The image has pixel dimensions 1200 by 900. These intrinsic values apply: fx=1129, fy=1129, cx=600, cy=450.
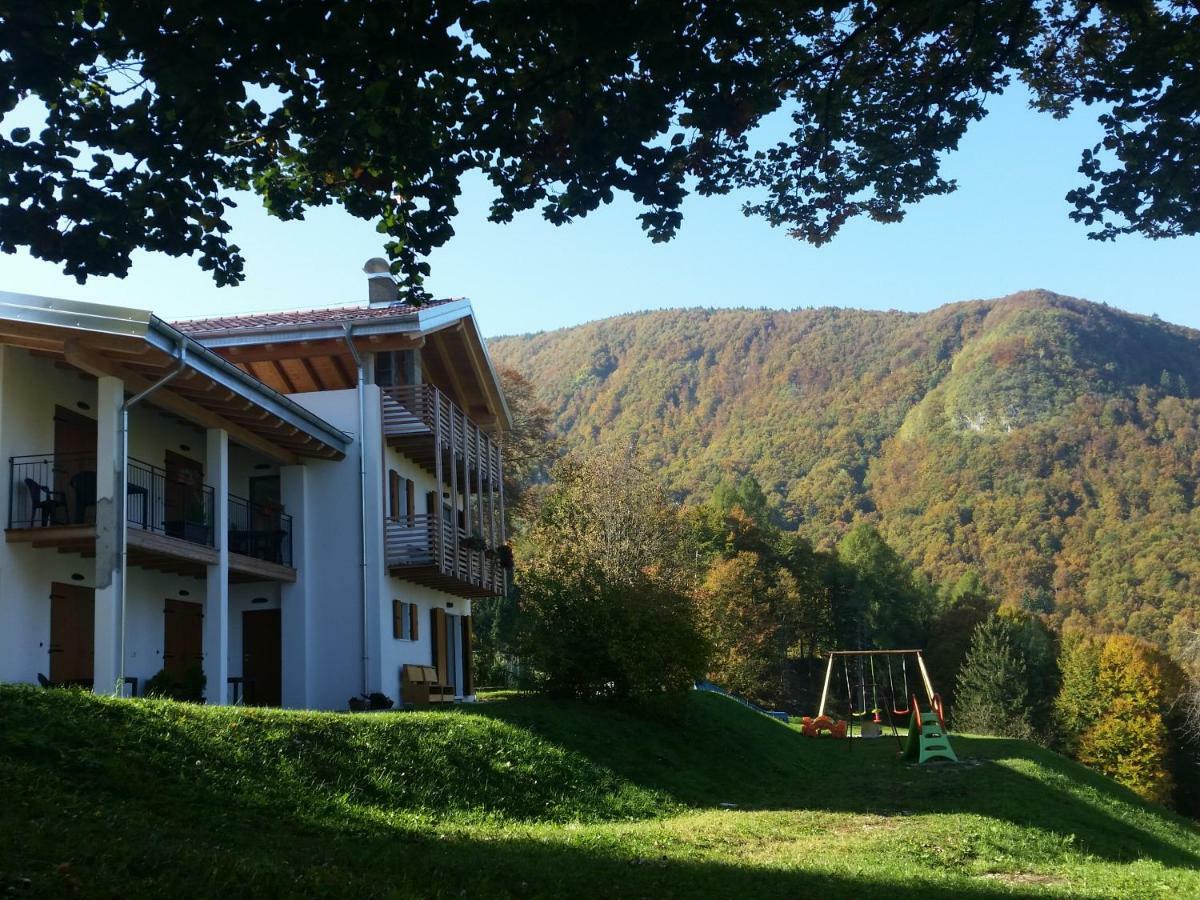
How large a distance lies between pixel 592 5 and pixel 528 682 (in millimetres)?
18296

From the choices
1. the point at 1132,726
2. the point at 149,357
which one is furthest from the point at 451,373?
the point at 1132,726

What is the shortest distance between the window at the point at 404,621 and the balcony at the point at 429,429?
292 centimetres

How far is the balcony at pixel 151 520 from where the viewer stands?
15.2m

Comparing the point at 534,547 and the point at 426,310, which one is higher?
the point at 426,310

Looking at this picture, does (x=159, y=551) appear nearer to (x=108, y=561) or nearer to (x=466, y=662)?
(x=108, y=561)

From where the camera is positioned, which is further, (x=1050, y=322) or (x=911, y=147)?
(x=1050, y=322)

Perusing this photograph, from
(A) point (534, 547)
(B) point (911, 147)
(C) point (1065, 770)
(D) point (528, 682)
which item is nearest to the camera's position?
(B) point (911, 147)

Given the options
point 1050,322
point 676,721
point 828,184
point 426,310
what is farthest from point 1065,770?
point 1050,322

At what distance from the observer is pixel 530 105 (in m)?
6.57

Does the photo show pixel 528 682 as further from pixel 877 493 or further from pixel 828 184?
pixel 877 493

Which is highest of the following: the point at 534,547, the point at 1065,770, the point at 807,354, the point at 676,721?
the point at 807,354

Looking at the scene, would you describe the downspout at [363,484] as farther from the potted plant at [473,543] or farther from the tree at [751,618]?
the tree at [751,618]

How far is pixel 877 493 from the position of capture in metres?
118

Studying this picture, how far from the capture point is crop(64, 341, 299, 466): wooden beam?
49.1ft
